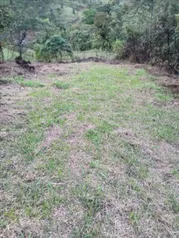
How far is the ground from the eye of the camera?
1.74 metres

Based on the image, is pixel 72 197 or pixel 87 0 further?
pixel 87 0

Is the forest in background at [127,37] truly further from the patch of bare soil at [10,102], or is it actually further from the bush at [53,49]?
the patch of bare soil at [10,102]

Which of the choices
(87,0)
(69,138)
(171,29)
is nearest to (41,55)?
(171,29)

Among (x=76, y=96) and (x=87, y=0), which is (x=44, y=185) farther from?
(x=87, y=0)

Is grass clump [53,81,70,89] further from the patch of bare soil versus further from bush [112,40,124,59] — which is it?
bush [112,40,124,59]

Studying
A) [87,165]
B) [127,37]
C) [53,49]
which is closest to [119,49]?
[127,37]

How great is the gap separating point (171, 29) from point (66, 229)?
22.0ft

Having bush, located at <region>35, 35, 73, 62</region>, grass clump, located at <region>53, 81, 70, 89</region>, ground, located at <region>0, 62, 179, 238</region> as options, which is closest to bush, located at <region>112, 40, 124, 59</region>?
bush, located at <region>35, 35, 73, 62</region>

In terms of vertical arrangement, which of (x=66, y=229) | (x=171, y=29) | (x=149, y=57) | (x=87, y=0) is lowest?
(x=66, y=229)

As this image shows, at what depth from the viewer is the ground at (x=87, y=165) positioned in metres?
1.74

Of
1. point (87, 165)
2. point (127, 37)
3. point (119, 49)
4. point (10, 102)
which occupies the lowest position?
point (87, 165)

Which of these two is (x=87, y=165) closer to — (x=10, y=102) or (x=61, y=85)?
(x=10, y=102)

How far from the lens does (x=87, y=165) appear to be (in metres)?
2.36

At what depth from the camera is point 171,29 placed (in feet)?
23.4
